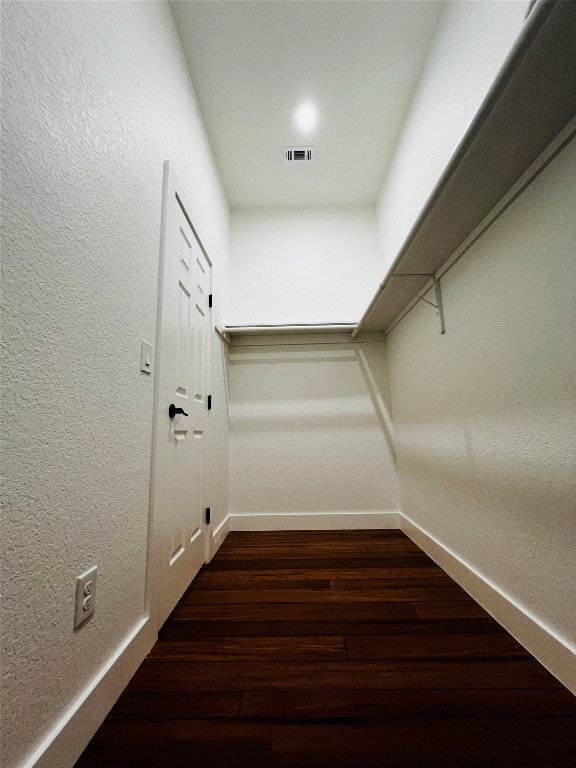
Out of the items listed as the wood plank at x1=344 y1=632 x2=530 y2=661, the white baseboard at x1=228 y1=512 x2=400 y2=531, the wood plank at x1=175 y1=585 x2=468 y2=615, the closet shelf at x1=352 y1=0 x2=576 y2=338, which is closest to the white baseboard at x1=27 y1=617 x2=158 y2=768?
the wood plank at x1=175 y1=585 x2=468 y2=615

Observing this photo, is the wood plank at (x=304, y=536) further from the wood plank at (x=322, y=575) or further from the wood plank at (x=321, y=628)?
the wood plank at (x=321, y=628)

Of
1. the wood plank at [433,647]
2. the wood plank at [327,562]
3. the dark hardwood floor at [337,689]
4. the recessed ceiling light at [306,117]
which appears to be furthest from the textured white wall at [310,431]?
the recessed ceiling light at [306,117]

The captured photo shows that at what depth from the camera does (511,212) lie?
44.3 inches

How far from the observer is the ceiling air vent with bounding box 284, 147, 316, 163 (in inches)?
96.0

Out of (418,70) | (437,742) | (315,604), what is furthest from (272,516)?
(418,70)

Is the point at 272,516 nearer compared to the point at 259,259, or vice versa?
the point at 272,516

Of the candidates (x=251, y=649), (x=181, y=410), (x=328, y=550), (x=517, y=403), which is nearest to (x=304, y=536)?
(x=328, y=550)

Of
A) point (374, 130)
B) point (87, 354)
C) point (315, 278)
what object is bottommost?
point (87, 354)

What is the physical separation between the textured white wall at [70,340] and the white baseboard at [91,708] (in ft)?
0.09

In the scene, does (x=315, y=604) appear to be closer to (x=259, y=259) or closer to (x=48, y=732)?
(x=48, y=732)

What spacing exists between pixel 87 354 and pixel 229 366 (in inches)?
74.8

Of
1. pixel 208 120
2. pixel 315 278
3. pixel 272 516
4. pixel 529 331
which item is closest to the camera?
pixel 529 331

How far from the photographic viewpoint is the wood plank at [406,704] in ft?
2.73

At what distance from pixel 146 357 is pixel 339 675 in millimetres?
1216
